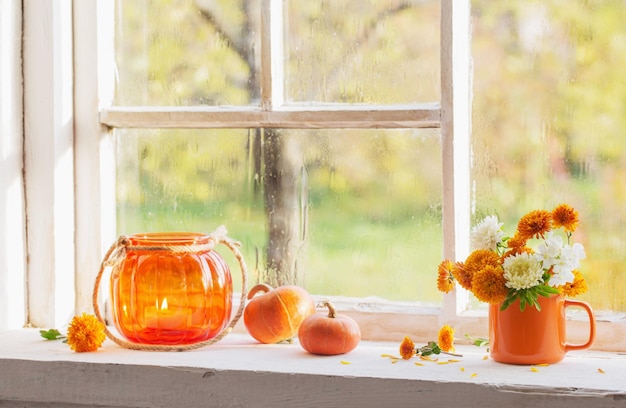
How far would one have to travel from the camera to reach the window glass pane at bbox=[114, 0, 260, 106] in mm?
1578

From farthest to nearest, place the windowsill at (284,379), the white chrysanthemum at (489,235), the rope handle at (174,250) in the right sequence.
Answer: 1. the rope handle at (174,250)
2. the white chrysanthemum at (489,235)
3. the windowsill at (284,379)

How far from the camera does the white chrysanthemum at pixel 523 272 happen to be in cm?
124

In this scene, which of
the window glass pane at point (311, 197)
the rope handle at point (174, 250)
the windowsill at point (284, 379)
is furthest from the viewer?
the window glass pane at point (311, 197)

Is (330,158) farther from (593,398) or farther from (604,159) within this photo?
(593,398)

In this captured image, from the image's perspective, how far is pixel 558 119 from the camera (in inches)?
56.8

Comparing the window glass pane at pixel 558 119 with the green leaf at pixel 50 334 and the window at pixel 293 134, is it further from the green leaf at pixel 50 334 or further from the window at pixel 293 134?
the green leaf at pixel 50 334

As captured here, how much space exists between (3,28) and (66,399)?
63 centimetres

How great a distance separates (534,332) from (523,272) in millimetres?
96

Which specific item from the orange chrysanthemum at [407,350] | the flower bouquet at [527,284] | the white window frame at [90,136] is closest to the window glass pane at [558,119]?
the white window frame at [90,136]

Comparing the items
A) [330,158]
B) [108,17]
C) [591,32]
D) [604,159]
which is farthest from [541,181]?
[108,17]

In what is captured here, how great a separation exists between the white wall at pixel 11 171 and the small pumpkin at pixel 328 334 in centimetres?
52

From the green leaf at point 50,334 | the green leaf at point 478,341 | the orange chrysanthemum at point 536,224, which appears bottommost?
the green leaf at point 478,341

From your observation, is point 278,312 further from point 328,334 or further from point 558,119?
point 558,119

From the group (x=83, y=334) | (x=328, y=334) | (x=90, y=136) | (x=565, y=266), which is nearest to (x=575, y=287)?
(x=565, y=266)
